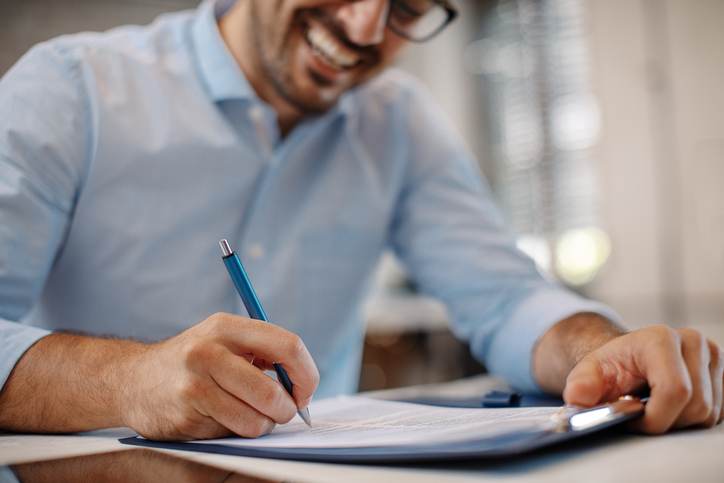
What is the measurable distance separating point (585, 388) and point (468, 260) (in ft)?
2.06

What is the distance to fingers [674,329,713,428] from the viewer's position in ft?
2.16

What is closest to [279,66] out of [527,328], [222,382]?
[527,328]

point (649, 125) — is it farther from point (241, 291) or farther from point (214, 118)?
point (241, 291)

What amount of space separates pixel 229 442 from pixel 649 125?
2994mm

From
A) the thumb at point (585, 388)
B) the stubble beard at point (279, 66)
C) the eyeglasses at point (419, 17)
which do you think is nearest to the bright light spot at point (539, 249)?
the eyeglasses at point (419, 17)

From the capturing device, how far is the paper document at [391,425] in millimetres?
556

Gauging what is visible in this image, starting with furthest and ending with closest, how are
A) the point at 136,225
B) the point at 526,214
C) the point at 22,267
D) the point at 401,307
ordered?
the point at 526,214 → the point at 401,307 → the point at 136,225 → the point at 22,267

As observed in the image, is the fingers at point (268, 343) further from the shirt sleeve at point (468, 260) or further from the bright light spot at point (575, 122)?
the bright light spot at point (575, 122)

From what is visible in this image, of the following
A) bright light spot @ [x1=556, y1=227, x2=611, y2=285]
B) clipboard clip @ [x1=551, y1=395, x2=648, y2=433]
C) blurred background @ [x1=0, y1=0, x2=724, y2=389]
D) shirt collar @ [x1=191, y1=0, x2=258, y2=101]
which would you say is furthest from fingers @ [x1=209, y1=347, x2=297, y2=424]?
bright light spot @ [x1=556, y1=227, x2=611, y2=285]

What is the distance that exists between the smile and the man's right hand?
2.14 ft

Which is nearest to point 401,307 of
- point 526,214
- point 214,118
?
point 526,214

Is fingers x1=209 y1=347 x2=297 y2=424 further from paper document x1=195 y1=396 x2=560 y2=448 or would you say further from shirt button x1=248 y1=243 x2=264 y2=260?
shirt button x1=248 y1=243 x2=264 y2=260

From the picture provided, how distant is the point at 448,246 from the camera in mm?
1339

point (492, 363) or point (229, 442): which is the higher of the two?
point (229, 442)
